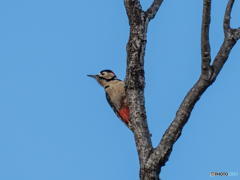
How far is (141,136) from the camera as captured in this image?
5465mm

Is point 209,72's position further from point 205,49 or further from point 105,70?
point 105,70

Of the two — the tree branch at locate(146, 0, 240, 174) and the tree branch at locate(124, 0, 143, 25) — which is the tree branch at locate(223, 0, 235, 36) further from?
the tree branch at locate(124, 0, 143, 25)

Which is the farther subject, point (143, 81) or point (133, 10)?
point (133, 10)

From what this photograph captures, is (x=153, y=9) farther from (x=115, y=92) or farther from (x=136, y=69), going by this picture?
(x=115, y=92)

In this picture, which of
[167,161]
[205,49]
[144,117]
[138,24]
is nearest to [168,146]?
[167,161]

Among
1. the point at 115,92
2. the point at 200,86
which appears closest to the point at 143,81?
the point at 200,86

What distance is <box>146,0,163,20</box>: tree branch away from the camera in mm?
5900

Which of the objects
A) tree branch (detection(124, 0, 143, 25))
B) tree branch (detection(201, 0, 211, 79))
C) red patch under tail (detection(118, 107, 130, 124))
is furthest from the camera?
red patch under tail (detection(118, 107, 130, 124))

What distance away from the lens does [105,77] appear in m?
9.30

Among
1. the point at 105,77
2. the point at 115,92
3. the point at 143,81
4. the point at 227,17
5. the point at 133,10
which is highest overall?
the point at 105,77

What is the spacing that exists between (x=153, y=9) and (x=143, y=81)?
81cm

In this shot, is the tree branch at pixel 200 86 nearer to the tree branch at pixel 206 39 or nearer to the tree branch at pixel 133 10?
the tree branch at pixel 206 39

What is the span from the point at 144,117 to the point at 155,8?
1.22 metres

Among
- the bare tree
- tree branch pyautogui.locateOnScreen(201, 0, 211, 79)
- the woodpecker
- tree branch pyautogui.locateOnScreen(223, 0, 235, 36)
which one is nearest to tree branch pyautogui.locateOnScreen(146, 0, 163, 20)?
the bare tree
